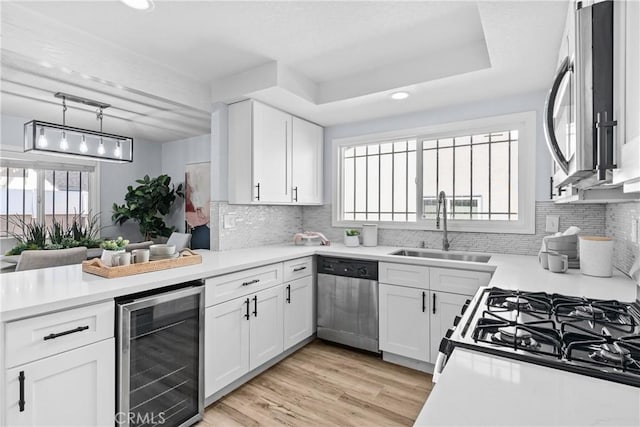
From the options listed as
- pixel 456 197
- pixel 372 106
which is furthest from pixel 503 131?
pixel 372 106

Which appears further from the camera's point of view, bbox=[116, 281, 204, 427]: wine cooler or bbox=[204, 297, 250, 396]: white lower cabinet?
bbox=[204, 297, 250, 396]: white lower cabinet

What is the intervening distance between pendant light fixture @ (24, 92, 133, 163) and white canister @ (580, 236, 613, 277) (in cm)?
391

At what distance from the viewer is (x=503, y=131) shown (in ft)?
9.14

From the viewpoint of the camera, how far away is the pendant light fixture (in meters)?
2.80

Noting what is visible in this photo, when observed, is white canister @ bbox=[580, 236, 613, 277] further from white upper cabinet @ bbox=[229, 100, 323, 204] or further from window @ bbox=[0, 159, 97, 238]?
window @ bbox=[0, 159, 97, 238]

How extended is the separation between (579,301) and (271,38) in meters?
2.18

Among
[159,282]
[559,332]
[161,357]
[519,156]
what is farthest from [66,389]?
[519,156]

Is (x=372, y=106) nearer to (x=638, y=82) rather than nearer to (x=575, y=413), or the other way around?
(x=638, y=82)

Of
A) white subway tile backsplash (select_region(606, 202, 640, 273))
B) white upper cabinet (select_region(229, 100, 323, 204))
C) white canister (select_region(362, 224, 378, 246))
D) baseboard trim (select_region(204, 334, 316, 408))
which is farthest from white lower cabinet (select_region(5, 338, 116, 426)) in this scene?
white subway tile backsplash (select_region(606, 202, 640, 273))

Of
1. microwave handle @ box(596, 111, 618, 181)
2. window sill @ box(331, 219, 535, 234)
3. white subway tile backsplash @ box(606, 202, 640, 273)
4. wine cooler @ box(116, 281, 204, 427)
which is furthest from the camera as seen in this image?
window sill @ box(331, 219, 535, 234)

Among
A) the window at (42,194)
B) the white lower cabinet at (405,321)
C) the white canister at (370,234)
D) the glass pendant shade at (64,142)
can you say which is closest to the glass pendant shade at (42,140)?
the glass pendant shade at (64,142)

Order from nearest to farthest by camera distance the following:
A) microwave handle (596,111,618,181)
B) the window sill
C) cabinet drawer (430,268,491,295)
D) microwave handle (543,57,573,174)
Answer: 1. microwave handle (596,111,618,181)
2. microwave handle (543,57,573,174)
3. cabinet drawer (430,268,491,295)
4. the window sill

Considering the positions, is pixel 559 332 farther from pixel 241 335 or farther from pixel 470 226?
pixel 470 226

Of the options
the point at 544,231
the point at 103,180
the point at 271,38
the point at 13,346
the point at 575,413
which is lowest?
the point at 13,346
